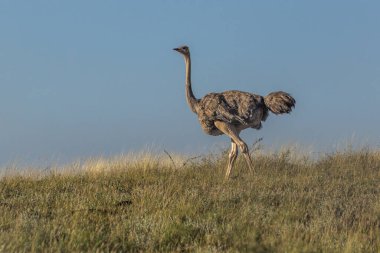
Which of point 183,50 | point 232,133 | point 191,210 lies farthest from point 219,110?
point 191,210

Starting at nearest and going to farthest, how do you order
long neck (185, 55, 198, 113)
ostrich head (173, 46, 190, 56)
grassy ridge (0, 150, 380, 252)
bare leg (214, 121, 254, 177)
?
1. grassy ridge (0, 150, 380, 252)
2. bare leg (214, 121, 254, 177)
3. long neck (185, 55, 198, 113)
4. ostrich head (173, 46, 190, 56)

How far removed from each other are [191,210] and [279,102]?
220 inches

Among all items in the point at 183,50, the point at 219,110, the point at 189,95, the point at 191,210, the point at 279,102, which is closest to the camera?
the point at 191,210

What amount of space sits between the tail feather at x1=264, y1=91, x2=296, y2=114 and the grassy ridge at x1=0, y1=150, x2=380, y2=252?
1485 millimetres

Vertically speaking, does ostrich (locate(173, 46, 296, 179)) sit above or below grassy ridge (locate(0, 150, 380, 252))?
above

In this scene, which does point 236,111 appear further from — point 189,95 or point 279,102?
point 189,95

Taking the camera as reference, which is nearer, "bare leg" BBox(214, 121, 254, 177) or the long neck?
"bare leg" BBox(214, 121, 254, 177)

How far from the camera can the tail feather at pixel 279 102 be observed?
45.2 feet

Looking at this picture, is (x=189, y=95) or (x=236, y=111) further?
(x=189, y=95)

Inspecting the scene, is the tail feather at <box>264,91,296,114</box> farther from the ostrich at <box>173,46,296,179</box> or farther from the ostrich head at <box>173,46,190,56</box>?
the ostrich head at <box>173,46,190,56</box>

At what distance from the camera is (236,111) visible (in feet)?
44.5

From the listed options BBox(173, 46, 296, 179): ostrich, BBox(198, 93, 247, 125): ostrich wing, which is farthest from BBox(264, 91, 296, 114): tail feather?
BBox(198, 93, 247, 125): ostrich wing

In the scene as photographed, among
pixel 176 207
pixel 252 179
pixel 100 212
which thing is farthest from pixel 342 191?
pixel 100 212

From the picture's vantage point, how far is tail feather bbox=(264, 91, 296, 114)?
13789 millimetres
